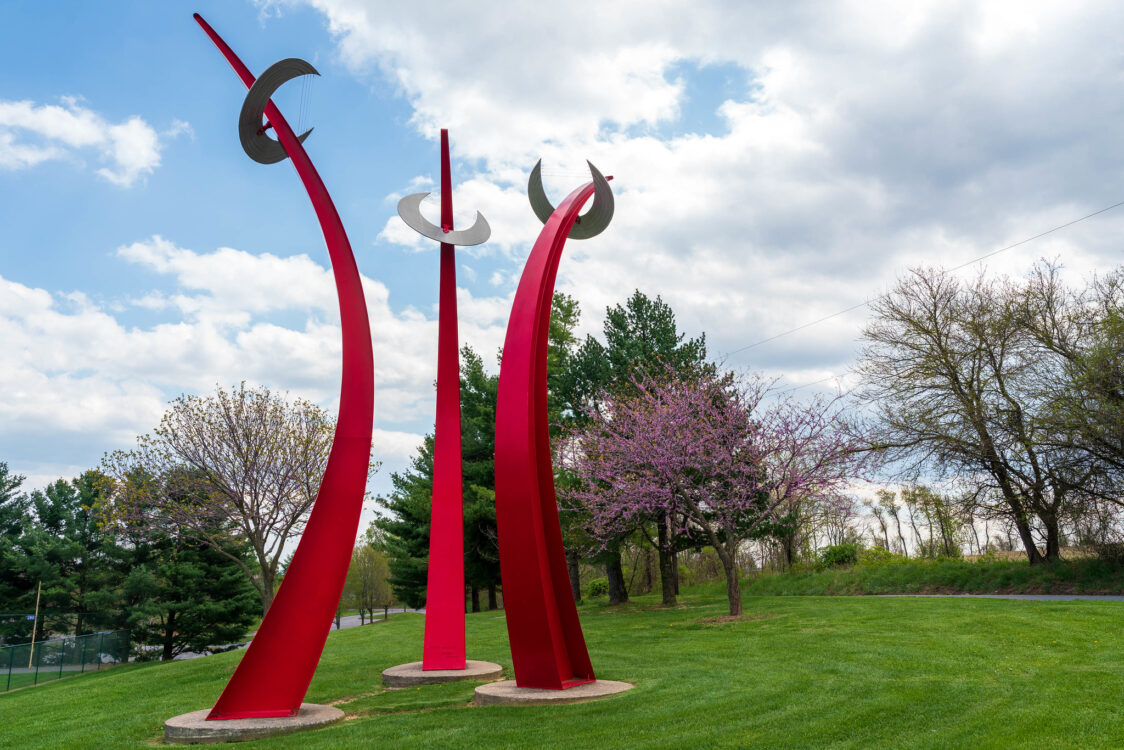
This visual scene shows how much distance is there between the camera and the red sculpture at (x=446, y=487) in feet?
32.4

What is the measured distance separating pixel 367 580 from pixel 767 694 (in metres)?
43.5

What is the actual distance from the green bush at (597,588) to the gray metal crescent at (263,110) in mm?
24876

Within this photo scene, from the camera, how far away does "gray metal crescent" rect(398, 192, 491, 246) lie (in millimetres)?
10625

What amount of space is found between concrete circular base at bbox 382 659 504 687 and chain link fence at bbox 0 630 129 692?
14.2 metres

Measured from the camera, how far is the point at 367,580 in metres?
47.0

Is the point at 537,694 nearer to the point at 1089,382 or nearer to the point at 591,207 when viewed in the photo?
the point at 591,207

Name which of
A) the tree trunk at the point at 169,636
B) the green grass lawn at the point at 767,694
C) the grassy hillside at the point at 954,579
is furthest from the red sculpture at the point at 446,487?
the tree trunk at the point at 169,636

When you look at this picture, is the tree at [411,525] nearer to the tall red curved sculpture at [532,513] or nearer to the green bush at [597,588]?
the green bush at [597,588]

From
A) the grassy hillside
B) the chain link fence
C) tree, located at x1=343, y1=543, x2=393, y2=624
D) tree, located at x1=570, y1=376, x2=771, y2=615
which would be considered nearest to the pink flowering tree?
tree, located at x1=570, y1=376, x2=771, y2=615

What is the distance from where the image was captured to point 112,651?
24359mm

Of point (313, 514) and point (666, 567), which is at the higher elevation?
point (313, 514)

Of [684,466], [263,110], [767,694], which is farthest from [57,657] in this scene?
[767,694]

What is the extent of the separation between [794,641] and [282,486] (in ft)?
34.6

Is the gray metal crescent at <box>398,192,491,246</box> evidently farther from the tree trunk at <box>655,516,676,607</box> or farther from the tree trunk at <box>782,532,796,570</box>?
the tree trunk at <box>782,532,796,570</box>
